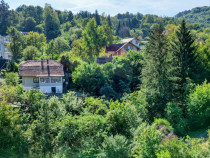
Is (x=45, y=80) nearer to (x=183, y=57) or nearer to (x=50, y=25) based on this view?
(x=183, y=57)

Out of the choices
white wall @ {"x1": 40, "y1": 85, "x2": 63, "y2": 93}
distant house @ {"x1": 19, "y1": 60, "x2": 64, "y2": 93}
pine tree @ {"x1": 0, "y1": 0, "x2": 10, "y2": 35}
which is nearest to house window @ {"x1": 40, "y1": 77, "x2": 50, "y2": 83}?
distant house @ {"x1": 19, "y1": 60, "x2": 64, "y2": 93}

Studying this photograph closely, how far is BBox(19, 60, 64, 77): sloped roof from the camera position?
31359 mm

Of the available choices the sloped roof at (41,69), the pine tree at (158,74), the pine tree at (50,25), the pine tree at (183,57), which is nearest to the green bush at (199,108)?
the pine tree at (158,74)

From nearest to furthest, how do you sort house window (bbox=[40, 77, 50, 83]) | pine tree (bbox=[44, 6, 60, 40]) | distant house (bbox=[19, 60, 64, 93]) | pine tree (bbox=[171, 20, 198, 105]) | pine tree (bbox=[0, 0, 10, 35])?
pine tree (bbox=[171, 20, 198, 105]), distant house (bbox=[19, 60, 64, 93]), house window (bbox=[40, 77, 50, 83]), pine tree (bbox=[0, 0, 10, 35]), pine tree (bbox=[44, 6, 60, 40])

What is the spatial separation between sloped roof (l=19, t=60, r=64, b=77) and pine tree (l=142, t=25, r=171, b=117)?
1432 centimetres

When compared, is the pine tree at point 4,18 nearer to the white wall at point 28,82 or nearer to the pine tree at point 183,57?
the white wall at point 28,82

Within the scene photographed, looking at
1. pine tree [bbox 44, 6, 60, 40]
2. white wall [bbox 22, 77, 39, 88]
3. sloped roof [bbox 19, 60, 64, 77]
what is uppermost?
pine tree [bbox 44, 6, 60, 40]

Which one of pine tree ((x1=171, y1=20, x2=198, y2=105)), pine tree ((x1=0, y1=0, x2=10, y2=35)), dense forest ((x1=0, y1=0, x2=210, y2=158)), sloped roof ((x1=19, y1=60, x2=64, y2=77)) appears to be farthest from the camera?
pine tree ((x1=0, y1=0, x2=10, y2=35))

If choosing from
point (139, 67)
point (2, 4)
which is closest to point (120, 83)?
point (139, 67)

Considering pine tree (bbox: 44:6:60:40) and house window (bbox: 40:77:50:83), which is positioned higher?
pine tree (bbox: 44:6:60:40)

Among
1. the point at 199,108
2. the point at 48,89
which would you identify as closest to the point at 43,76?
the point at 48,89

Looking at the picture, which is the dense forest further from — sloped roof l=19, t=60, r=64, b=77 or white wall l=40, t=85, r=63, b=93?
white wall l=40, t=85, r=63, b=93

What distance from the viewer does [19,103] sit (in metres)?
17.8

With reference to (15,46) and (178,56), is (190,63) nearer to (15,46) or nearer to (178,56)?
(178,56)
